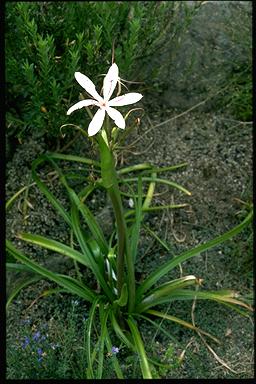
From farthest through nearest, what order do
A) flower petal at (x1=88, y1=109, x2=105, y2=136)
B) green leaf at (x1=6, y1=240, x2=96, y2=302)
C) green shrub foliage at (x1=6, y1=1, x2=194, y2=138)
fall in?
green shrub foliage at (x1=6, y1=1, x2=194, y2=138), green leaf at (x1=6, y1=240, x2=96, y2=302), flower petal at (x1=88, y1=109, x2=105, y2=136)

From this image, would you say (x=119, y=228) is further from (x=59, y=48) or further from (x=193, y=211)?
(x=59, y=48)

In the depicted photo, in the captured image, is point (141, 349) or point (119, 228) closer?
point (119, 228)

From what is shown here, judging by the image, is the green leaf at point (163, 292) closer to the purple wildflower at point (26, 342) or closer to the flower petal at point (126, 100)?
the purple wildflower at point (26, 342)

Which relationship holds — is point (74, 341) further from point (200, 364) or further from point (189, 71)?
point (189, 71)

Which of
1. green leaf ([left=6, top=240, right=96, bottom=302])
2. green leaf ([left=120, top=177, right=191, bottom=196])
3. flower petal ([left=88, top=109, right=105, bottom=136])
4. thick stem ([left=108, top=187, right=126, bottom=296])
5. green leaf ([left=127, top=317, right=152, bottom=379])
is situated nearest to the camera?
flower petal ([left=88, top=109, right=105, bottom=136])

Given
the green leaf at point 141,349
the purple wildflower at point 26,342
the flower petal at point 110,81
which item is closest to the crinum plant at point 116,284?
the green leaf at point 141,349

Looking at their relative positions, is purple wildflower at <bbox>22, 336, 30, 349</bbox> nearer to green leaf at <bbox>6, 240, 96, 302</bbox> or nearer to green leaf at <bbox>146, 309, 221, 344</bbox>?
green leaf at <bbox>6, 240, 96, 302</bbox>

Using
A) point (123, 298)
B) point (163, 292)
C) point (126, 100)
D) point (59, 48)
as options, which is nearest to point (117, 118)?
point (126, 100)

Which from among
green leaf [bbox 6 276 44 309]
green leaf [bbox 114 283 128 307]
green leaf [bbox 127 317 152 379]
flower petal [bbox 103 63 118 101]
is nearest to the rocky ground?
green leaf [bbox 6 276 44 309]

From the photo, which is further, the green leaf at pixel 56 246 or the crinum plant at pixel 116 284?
the green leaf at pixel 56 246
